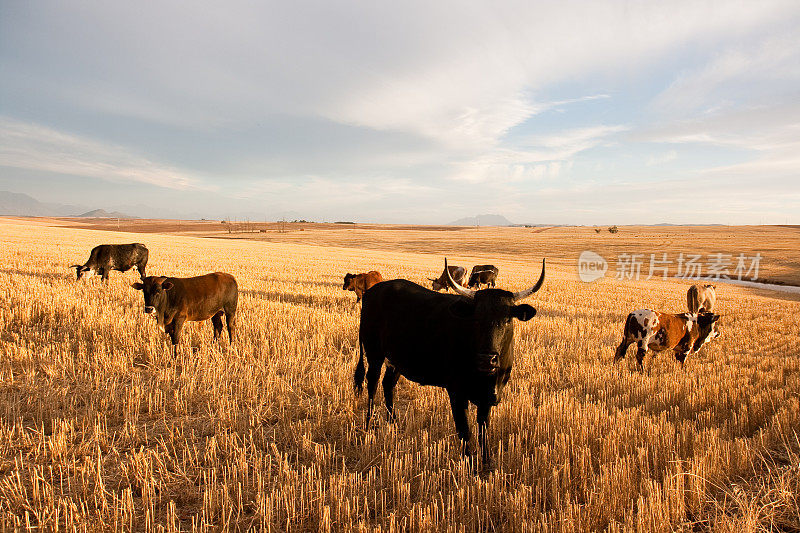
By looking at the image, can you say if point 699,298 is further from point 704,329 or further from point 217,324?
point 217,324

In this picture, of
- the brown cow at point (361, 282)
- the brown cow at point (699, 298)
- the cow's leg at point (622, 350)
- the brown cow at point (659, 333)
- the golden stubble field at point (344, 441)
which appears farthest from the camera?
the brown cow at point (699, 298)

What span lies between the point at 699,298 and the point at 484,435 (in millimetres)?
13511

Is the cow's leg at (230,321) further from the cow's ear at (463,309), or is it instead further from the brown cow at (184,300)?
the cow's ear at (463,309)

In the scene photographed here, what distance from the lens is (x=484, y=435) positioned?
381cm

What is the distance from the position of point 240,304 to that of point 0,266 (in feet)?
39.7

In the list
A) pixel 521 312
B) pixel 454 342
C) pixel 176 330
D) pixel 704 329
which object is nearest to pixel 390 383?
pixel 454 342

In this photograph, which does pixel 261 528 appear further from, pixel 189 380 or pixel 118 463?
pixel 189 380

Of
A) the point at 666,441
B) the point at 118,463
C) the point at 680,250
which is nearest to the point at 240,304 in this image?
the point at 118,463

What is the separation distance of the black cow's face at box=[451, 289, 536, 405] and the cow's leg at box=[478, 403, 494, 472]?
16 cm

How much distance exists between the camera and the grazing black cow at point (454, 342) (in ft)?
11.7

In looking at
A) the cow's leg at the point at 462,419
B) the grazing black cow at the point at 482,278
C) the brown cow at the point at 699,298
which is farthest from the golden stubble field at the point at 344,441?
the grazing black cow at the point at 482,278

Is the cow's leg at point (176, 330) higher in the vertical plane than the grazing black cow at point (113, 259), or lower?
lower

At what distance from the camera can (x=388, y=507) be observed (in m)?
3.19

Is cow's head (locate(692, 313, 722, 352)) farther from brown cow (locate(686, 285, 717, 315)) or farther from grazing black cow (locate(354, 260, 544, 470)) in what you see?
grazing black cow (locate(354, 260, 544, 470))
